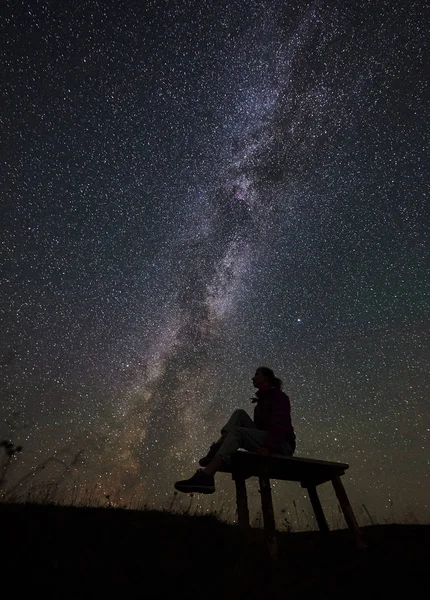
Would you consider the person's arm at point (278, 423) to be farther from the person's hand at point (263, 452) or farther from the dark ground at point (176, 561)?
the dark ground at point (176, 561)

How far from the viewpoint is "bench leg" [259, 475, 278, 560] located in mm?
4352

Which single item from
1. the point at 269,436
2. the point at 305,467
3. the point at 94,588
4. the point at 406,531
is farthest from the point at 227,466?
the point at 406,531

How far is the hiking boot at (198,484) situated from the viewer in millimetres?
4418

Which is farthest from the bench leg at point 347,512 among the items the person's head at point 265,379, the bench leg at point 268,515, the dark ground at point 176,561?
the person's head at point 265,379

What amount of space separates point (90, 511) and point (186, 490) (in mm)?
1859

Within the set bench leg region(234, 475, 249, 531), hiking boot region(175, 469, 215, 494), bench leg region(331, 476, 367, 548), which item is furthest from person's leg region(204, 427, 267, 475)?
bench leg region(331, 476, 367, 548)

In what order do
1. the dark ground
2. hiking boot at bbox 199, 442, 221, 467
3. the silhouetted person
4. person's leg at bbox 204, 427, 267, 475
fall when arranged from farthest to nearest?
hiking boot at bbox 199, 442, 221, 467, person's leg at bbox 204, 427, 267, 475, the silhouetted person, the dark ground

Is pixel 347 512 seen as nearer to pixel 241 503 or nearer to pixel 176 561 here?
pixel 241 503

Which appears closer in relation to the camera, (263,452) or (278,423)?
Result: (263,452)

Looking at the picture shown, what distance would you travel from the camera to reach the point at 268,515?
453 cm

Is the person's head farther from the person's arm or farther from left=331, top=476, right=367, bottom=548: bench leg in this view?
left=331, top=476, right=367, bottom=548: bench leg

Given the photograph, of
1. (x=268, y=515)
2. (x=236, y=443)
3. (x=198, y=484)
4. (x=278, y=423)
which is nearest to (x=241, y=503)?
(x=268, y=515)

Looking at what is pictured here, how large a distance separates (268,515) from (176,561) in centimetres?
127

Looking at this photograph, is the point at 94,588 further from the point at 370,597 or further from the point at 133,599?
the point at 370,597
